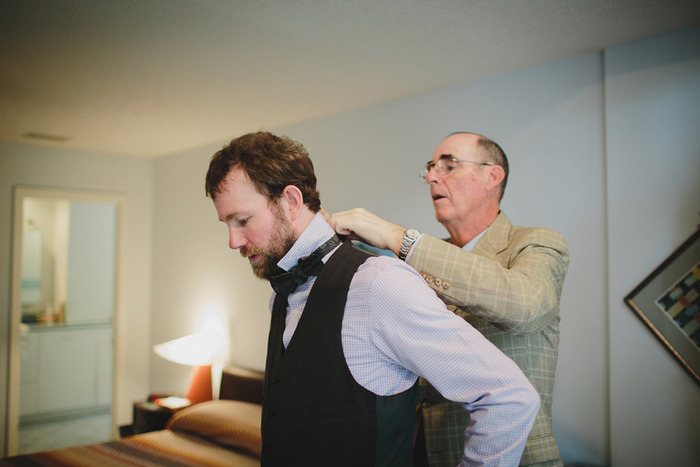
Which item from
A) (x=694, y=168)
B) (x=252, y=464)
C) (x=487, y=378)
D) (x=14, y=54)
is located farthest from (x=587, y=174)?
(x=14, y=54)

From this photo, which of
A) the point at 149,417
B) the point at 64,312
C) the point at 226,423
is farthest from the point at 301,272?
the point at 64,312

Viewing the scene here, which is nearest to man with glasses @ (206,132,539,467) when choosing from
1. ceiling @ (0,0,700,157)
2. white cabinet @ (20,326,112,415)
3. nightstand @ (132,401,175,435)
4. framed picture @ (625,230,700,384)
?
ceiling @ (0,0,700,157)

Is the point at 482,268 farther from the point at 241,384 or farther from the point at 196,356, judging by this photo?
the point at 196,356

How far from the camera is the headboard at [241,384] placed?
3990 millimetres

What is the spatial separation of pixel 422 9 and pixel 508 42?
0.58 metres

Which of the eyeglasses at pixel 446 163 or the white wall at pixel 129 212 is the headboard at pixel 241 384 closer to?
the white wall at pixel 129 212

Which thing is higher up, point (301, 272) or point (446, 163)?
point (446, 163)

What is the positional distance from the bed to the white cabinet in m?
2.76

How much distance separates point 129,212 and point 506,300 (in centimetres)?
500

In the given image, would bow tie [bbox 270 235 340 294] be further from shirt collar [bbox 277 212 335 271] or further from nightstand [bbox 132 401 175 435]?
nightstand [bbox 132 401 175 435]

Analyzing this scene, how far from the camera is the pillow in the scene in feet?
10.9

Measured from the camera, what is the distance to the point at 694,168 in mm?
2258

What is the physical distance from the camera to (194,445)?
3453mm

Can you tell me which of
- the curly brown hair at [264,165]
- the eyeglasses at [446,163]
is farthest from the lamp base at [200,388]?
the curly brown hair at [264,165]
